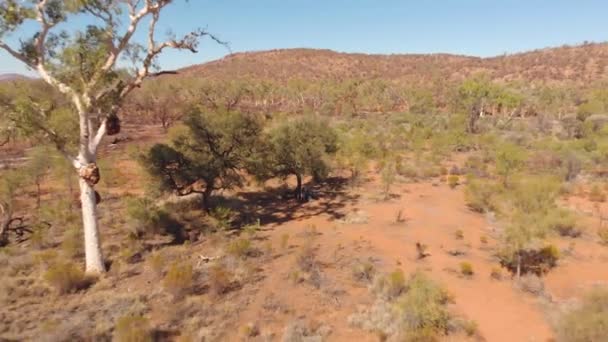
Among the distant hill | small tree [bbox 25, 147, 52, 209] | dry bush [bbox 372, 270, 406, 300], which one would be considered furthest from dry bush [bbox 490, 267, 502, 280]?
the distant hill

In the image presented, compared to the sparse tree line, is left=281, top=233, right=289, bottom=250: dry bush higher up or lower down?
lower down

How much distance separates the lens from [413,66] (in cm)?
11000

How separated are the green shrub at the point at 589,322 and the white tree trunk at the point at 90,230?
11.4 metres

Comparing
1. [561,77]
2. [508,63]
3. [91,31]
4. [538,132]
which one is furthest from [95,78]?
[508,63]

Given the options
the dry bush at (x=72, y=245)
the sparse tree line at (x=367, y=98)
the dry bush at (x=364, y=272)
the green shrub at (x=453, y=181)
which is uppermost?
the sparse tree line at (x=367, y=98)

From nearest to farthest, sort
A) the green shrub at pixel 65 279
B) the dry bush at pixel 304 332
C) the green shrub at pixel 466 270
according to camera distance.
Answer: the dry bush at pixel 304 332 → the green shrub at pixel 65 279 → the green shrub at pixel 466 270

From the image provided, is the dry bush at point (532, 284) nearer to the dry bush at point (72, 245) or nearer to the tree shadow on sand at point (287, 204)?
the tree shadow on sand at point (287, 204)

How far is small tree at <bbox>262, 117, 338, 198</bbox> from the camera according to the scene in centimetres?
1856

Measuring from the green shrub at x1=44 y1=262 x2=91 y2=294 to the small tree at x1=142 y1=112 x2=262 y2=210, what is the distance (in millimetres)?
5605

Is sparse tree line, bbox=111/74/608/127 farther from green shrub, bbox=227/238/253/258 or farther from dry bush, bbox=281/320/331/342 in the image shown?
dry bush, bbox=281/320/331/342

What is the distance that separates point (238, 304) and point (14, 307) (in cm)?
526

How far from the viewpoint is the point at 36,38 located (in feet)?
32.6

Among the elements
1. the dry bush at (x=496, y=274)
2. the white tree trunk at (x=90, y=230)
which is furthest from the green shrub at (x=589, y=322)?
the white tree trunk at (x=90, y=230)

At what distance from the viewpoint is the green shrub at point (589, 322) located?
687 cm
